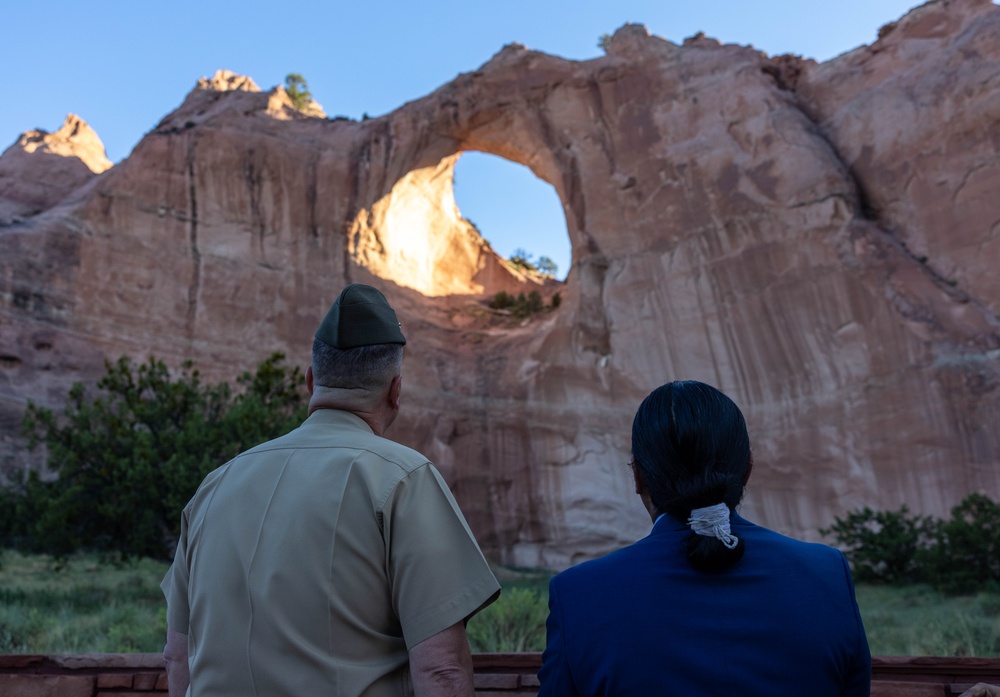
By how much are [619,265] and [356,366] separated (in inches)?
682

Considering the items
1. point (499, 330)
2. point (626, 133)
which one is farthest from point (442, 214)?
point (626, 133)

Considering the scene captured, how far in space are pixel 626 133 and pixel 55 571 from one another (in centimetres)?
1514

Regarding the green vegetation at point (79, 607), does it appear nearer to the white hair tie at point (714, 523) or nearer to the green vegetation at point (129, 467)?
the green vegetation at point (129, 467)

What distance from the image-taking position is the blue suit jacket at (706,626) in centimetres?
142

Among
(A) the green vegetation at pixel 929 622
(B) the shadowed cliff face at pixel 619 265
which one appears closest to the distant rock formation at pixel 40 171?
(B) the shadowed cliff face at pixel 619 265

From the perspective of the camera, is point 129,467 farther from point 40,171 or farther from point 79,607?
point 40,171

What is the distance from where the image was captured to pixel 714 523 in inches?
59.2

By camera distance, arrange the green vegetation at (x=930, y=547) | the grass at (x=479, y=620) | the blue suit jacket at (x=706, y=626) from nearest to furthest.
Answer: the blue suit jacket at (x=706, y=626) < the grass at (x=479, y=620) < the green vegetation at (x=930, y=547)

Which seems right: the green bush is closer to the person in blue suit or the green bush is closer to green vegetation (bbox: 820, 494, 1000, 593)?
the person in blue suit

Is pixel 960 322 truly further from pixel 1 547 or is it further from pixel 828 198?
pixel 1 547

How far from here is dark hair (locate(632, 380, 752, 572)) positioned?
1559 millimetres

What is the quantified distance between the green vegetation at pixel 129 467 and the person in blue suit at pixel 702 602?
10.7m

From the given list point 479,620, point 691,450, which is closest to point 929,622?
point 479,620

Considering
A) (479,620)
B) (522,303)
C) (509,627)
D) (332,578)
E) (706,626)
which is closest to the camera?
(706,626)
